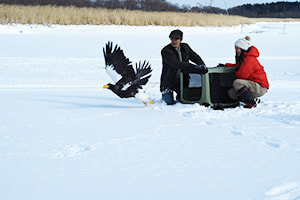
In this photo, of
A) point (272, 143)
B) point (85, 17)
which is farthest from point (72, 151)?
point (85, 17)

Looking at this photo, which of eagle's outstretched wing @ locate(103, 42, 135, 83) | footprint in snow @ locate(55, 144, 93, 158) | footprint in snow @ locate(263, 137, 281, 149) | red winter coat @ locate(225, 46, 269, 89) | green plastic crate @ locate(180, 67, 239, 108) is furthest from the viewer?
eagle's outstretched wing @ locate(103, 42, 135, 83)

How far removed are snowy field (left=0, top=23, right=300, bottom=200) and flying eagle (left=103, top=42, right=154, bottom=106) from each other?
0.69 ft

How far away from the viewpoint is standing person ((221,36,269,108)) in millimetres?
3553

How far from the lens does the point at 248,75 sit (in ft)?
11.9

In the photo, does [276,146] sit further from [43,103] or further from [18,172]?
[43,103]

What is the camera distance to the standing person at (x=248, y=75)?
355 centimetres

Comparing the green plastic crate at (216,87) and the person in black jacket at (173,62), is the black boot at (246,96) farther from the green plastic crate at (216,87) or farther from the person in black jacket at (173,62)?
the person in black jacket at (173,62)

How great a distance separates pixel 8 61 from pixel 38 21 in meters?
6.14

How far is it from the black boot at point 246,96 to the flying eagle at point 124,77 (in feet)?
3.39

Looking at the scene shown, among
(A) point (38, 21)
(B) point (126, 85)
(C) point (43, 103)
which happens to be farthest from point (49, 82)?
(A) point (38, 21)

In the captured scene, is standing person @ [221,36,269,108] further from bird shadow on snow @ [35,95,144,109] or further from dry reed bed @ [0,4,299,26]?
→ dry reed bed @ [0,4,299,26]

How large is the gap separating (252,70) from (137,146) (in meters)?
1.71

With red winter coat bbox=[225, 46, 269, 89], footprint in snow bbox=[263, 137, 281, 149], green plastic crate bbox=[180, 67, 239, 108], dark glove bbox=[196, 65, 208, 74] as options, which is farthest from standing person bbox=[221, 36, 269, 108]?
footprint in snow bbox=[263, 137, 281, 149]

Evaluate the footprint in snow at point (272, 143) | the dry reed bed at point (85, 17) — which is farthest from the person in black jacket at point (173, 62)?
the dry reed bed at point (85, 17)
